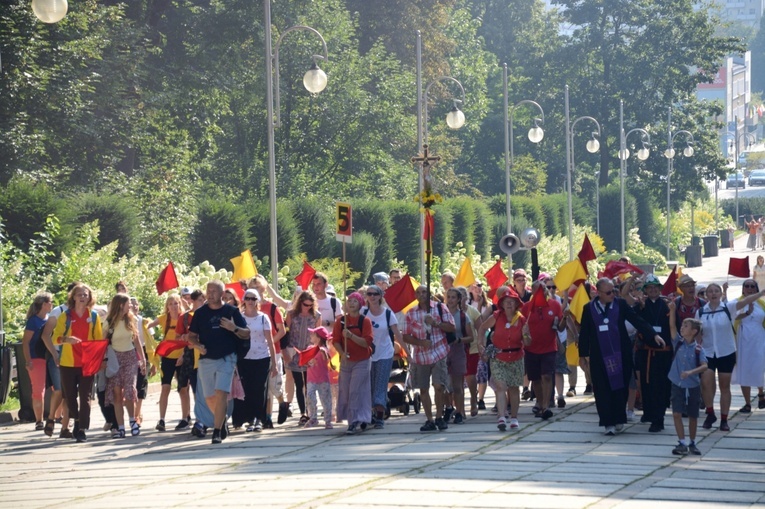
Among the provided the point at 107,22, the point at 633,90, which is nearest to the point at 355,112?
the point at 107,22

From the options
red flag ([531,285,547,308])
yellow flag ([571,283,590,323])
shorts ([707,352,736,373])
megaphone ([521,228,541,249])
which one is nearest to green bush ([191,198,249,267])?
megaphone ([521,228,541,249])

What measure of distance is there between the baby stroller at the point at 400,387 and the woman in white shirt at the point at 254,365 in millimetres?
1795

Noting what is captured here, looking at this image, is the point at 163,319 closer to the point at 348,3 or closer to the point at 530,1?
the point at 348,3

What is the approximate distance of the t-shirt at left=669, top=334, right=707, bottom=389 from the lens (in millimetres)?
14305

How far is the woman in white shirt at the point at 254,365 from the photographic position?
16.2 m

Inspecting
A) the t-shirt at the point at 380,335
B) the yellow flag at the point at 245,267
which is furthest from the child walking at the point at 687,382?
the yellow flag at the point at 245,267

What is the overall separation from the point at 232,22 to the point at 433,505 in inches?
1611

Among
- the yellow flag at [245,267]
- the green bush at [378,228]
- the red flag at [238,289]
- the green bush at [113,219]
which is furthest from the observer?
the green bush at [378,228]

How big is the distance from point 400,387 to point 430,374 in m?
1.59

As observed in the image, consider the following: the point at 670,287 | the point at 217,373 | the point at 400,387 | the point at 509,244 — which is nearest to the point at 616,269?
the point at 670,287

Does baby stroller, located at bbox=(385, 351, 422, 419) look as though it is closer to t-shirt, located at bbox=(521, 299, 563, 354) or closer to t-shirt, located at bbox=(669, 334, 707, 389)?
t-shirt, located at bbox=(521, 299, 563, 354)

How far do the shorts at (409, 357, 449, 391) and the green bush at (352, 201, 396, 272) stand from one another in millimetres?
25444

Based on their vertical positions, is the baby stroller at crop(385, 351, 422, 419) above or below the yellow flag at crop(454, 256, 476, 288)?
below

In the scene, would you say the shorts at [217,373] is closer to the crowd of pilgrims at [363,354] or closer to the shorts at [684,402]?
the crowd of pilgrims at [363,354]
